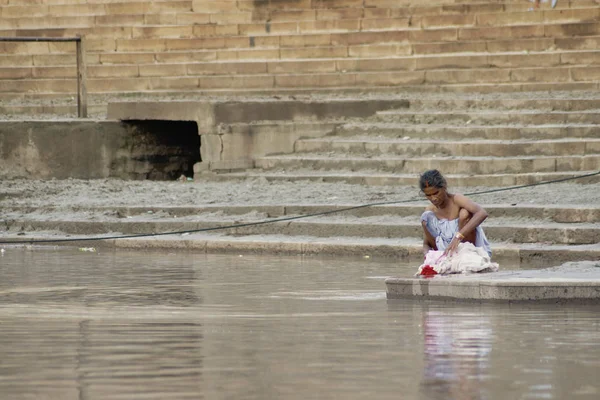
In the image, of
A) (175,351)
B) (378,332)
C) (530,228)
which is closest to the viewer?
(175,351)

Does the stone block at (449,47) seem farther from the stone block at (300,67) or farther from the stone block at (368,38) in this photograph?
the stone block at (300,67)

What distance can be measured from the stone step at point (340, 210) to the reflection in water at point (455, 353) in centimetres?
534

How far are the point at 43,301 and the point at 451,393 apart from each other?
506 centimetres

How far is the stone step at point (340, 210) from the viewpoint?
15.4m

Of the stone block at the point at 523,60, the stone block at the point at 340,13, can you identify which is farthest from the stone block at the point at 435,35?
the stone block at the point at 340,13

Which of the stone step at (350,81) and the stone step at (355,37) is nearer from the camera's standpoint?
the stone step at (350,81)

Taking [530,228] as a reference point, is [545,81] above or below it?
above

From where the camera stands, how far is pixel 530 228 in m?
15.0

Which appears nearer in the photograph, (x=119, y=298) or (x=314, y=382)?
(x=314, y=382)

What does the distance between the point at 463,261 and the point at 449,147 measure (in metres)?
7.86

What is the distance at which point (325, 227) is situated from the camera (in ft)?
53.7

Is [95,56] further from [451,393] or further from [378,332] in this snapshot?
[451,393]

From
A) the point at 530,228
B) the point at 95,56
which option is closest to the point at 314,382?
the point at 530,228

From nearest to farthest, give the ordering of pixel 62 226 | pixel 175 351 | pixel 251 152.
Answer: pixel 175 351 < pixel 62 226 < pixel 251 152
